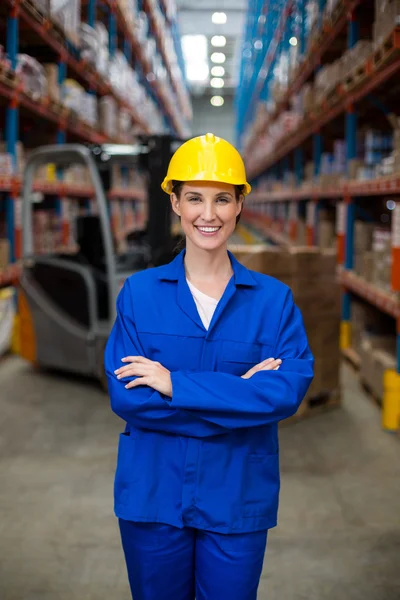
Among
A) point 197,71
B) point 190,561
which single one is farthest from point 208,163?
point 197,71

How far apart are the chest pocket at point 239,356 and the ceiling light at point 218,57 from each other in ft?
103

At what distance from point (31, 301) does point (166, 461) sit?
420 cm

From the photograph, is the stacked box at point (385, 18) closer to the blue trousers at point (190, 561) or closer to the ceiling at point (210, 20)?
the blue trousers at point (190, 561)

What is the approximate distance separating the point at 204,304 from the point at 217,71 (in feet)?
108

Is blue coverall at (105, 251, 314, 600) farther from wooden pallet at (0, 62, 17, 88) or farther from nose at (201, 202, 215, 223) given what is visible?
wooden pallet at (0, 62, 17, 88)

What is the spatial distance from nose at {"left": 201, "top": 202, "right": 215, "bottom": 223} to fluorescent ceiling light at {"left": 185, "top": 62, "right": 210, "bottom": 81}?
32.0 m

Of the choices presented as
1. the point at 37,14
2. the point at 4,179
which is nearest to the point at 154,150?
the point at 4,179

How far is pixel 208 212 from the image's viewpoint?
5.39ft

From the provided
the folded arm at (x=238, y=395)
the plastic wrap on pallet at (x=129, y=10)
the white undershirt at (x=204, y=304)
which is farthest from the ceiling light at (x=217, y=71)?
the folded arm at (x=238, y=395)

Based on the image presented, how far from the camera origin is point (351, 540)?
3029 millimetres

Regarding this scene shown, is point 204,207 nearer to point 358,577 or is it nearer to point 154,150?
point 358,577

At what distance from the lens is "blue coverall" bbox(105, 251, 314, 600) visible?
1628 mm

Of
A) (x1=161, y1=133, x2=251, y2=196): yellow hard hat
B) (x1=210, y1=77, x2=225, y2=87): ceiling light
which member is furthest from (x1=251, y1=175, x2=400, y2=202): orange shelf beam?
(x1=210, y1=77, x2=225, y2=87): ceiling light

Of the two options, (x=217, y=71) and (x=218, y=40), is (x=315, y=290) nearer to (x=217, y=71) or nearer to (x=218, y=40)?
(x=218, y=40)
